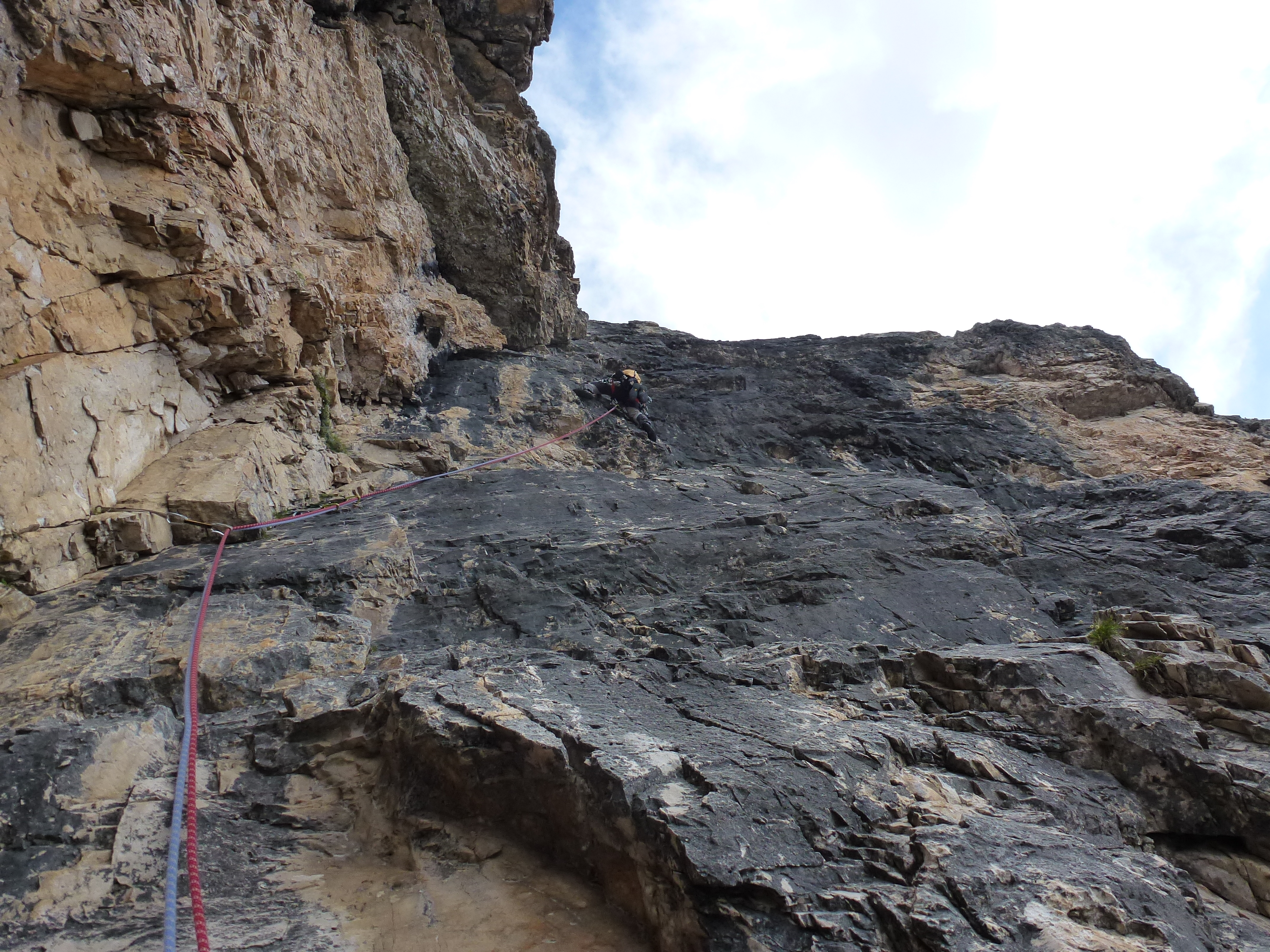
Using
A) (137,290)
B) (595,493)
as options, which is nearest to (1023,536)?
(595,493)

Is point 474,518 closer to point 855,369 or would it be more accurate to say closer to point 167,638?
point 167,638

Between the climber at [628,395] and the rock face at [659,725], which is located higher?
the climber at [628,395]

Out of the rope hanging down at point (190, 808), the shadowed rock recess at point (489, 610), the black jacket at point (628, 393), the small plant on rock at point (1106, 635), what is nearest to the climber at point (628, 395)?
the black jacket at point (628, 393)

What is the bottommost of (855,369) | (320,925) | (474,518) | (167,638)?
(320,925)

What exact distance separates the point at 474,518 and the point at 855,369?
8600 millimetres

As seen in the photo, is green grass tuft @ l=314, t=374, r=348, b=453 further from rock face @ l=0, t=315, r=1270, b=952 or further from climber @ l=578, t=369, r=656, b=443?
climber @ l=578, t=369, r=656, b=443

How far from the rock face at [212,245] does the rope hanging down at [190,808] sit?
48.2 inches

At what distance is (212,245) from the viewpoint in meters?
6.44

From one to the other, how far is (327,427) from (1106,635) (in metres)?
7.93

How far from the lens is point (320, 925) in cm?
280

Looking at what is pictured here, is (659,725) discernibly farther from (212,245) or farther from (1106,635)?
(212,245)

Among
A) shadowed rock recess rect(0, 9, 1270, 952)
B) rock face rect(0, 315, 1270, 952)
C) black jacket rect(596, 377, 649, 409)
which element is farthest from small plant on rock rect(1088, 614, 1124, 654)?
black jacket rect(596, 377, 649, 409)

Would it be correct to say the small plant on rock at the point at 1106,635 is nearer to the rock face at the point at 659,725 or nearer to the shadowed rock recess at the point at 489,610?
the shadowed rock recess at the point at 489,610

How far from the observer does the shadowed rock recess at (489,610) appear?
9.43 feet
